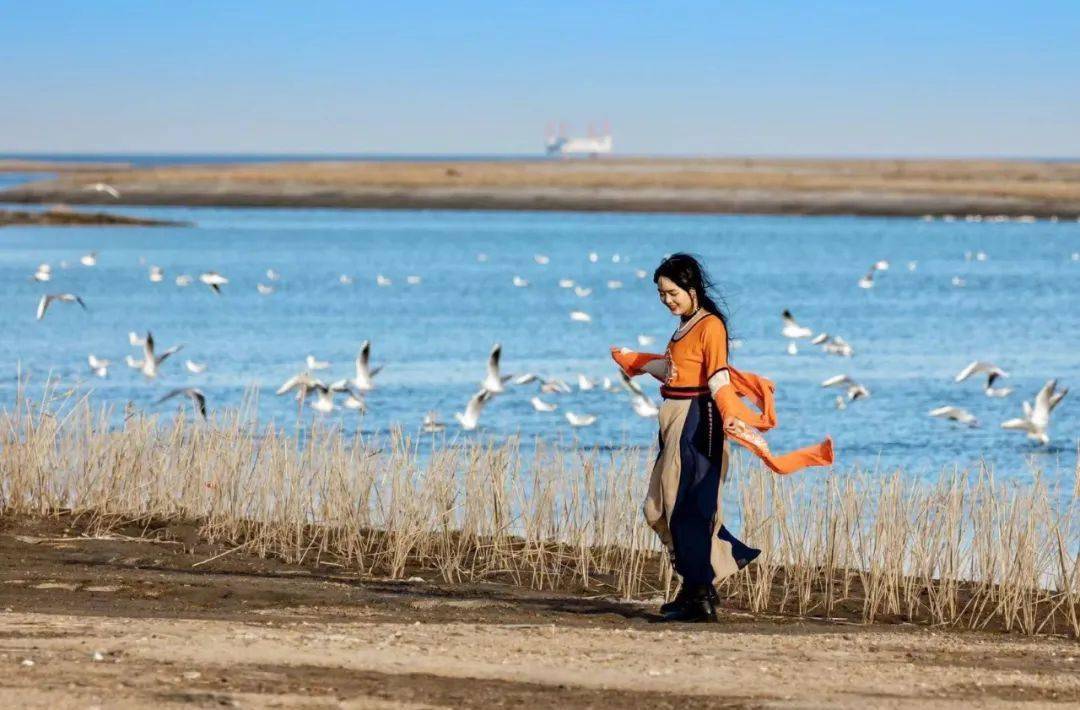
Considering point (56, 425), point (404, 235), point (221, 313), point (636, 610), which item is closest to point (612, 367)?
point (221, 313)

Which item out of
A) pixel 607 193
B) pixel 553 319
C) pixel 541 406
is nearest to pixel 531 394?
pixel 541 406


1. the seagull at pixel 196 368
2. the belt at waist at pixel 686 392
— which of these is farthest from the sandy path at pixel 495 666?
the seagull at pixel 196 368

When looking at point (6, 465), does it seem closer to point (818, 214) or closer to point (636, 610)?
point (636, 610)

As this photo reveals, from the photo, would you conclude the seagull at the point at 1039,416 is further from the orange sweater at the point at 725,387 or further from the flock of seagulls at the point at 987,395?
the orange sweater at the point at 725,387

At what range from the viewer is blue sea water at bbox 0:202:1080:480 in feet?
74.0

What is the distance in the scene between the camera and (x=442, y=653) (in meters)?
7.61

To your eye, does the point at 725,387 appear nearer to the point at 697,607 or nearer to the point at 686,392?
the point at 686,392

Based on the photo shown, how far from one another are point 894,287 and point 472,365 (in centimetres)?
2334

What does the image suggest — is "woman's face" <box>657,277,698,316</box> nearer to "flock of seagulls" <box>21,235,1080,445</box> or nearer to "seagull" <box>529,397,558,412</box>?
"flock of seagulls" <box>21,235,1080,445</box>

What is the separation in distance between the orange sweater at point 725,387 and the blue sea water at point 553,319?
187 inches

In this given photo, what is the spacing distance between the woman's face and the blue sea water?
4767 millimetres

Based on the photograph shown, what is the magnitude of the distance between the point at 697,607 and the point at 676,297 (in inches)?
59.8

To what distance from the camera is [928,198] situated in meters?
98.2

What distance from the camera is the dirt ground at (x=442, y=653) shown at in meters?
6.84
